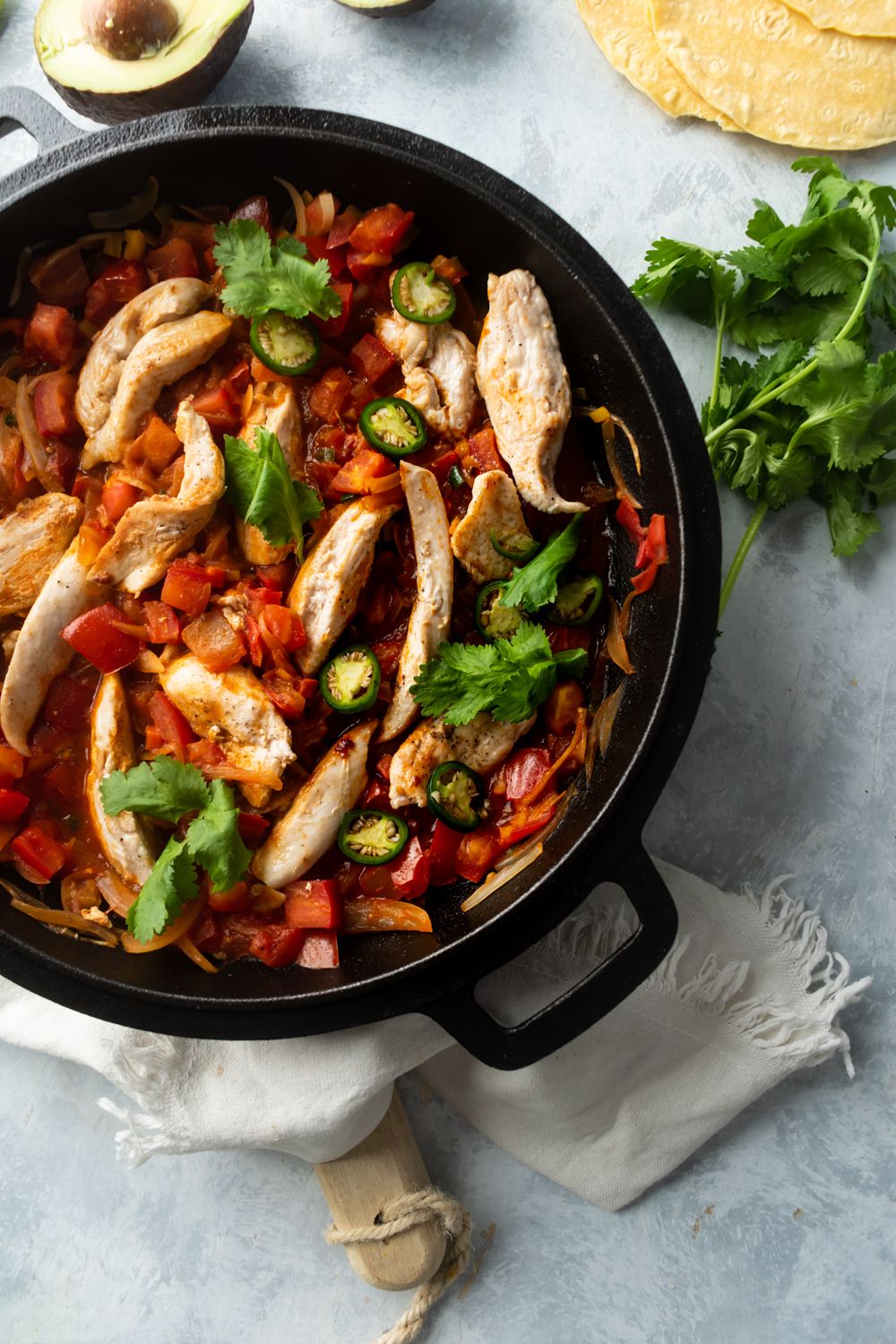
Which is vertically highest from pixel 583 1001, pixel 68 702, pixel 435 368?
pixel 435 368

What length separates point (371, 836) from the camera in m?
3.32

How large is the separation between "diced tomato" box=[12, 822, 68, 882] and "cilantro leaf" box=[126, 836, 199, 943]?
0.38m

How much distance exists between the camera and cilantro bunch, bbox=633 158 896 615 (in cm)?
339

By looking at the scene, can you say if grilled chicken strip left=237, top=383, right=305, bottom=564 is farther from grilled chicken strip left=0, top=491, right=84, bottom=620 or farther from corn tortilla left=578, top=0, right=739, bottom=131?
corn tortilla left=578, top=0, right=739, bottom=131

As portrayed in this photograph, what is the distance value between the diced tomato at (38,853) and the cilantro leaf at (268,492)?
1.19 m

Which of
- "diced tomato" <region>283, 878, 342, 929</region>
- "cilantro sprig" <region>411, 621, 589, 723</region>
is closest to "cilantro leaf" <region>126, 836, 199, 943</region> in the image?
"diced tomato" <region>283, 878, 342, 929</region>

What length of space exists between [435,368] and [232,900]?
1829mm

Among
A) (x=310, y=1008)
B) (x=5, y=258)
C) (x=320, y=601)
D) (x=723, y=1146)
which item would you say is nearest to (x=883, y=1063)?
(x=723, y=1146)

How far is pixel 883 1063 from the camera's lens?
3.79 meters

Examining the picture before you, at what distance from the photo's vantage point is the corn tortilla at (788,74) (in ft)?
12.0

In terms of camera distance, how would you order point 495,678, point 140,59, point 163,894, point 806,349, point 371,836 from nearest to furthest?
point 163,894
point 495,678
point 371,836
point 140,59
point 806,349

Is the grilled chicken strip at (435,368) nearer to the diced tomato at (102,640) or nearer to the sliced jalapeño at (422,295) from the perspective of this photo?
the sliced jalapeño at (422,295)

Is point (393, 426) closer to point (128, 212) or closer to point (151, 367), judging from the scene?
point (151, 367)

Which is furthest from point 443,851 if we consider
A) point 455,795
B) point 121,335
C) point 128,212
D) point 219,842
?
point 128,212
